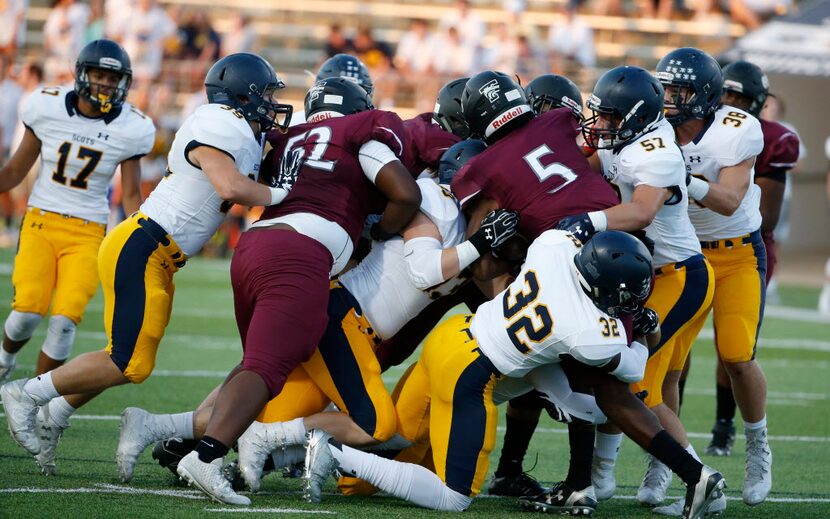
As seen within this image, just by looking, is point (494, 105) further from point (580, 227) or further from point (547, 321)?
point (547, 321)

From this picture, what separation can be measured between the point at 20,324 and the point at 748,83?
13.0 ft

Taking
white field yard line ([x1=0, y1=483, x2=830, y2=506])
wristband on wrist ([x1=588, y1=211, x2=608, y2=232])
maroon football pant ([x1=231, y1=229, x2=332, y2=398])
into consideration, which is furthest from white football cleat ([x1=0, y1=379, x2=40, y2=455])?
wristband on wrist ([x1=588, y1=211, x2=608, y2=232])

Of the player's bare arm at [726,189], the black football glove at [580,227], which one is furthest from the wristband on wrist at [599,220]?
the player's bare arm at [726,189]

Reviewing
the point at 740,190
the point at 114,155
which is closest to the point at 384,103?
the point at 114,155

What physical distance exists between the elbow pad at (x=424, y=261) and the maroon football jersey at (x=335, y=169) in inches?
10.7

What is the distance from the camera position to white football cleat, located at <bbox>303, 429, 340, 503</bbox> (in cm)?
444

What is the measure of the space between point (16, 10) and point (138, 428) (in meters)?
14.2

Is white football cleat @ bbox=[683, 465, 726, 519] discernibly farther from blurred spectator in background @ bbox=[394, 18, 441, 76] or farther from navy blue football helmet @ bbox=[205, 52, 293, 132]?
blurred spectator in background @ bbox=[394, 18, 441, 76]

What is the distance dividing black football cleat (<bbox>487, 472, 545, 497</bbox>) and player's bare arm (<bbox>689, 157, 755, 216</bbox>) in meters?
1.39

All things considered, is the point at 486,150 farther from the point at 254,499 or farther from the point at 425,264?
the point at 254,499

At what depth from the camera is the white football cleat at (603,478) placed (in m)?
Result: 4.94

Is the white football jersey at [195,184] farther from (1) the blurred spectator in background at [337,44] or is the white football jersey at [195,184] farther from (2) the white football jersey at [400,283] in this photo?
(1) the blurred spectator in background at [337,44]

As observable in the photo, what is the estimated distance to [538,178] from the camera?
4.70 m

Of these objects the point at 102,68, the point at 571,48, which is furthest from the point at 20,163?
the point at 571,48
